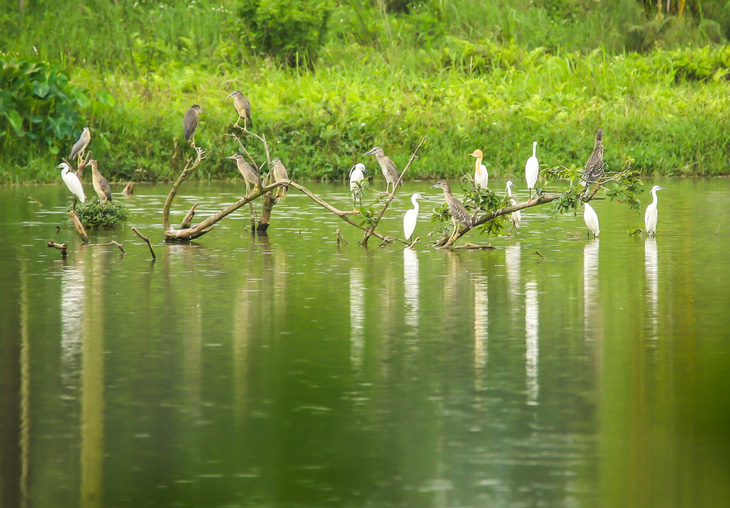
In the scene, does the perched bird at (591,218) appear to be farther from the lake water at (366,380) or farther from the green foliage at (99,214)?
the green foliage at (99,214)

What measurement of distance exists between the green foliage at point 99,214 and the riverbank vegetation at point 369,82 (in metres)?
8.59

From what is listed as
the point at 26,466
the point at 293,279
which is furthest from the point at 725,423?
the point at 293,279

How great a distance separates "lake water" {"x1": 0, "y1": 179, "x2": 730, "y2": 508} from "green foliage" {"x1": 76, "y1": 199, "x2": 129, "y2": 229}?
3.39 metres

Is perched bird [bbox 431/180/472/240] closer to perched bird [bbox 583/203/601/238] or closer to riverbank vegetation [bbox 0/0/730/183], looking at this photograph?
perched bird [bbox 583/203/601/238]

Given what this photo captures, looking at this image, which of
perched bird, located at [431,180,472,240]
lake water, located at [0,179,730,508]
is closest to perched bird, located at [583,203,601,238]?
lake water, located at [0,179,730,508]

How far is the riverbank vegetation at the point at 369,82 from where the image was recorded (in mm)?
27703

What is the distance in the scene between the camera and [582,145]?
28.9 meters

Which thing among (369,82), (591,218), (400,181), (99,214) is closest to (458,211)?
(400,181)

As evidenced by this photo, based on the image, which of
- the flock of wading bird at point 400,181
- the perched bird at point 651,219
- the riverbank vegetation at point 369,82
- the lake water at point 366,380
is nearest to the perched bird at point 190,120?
the flock of wading bird at point 400,181

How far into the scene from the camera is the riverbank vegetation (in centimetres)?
2770

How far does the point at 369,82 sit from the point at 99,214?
15434mm

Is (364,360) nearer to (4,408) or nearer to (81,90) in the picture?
(4,408)

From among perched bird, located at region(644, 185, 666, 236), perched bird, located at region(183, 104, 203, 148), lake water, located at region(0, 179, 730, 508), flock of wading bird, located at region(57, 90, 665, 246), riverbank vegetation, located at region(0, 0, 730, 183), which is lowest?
lake water, located at region(0, 179, 730, 508)

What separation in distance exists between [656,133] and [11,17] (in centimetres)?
1664
